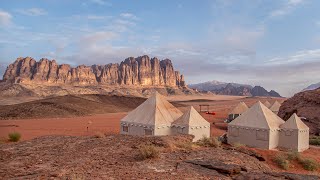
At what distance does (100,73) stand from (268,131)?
105 metres

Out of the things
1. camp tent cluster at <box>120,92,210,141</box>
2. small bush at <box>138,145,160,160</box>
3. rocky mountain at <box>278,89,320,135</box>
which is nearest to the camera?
small bush at <box>138,145,160,160</box>

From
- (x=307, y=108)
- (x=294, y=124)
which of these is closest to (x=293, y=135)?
(x=294, y=124)

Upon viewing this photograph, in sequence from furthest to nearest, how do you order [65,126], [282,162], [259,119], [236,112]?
[236,112], [65,126], [259,119], [282,162]

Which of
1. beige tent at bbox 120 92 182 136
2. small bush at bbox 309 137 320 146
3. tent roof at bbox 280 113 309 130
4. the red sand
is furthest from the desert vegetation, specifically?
the red sand

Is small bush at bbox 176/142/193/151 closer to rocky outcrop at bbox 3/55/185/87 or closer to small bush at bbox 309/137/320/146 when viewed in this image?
small bush at bbox 309/137/320/146

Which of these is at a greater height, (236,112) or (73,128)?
(236,112)

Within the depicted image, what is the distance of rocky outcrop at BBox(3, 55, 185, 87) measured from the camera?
103 metres

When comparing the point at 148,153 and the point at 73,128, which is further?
the point at 73,128

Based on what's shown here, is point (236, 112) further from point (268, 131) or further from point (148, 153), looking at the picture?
point (148, 153)

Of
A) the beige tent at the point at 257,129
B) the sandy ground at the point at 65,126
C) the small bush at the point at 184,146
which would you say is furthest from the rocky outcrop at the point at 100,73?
the small bush at the point at 184,146

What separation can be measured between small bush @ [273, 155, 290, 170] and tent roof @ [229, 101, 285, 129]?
5491 millimetres

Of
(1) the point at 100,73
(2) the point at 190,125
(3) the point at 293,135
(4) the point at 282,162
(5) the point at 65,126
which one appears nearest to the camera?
(4) the point at 282,162

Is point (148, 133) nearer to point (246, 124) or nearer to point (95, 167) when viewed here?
point (246, 124)

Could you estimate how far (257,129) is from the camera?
20.3 m
